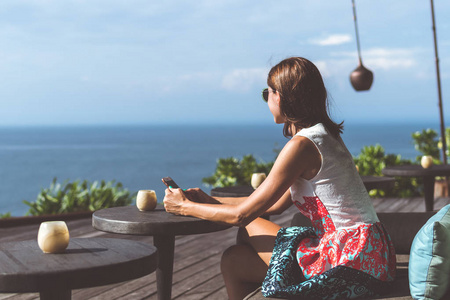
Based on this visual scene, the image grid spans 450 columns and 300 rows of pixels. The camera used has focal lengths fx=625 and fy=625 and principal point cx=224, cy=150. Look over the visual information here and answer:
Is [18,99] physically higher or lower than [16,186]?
higher

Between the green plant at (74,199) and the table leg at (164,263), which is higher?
the table leg at (164,263)

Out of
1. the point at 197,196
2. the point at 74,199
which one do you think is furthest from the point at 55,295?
the point at 74,199

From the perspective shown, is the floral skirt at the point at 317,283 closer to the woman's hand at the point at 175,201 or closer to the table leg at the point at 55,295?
the woman's hand at the point at 175,201

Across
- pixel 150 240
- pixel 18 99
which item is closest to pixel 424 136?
pixel 150 240

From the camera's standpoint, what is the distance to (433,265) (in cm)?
209

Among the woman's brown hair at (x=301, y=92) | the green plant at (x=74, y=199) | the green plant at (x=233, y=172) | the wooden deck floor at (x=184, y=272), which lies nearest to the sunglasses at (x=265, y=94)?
the woman's brown hair at (x=301, y=92)

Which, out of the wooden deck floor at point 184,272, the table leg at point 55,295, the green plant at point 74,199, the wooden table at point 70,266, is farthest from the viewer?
the green plant at point 74,199

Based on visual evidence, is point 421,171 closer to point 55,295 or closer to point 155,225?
point 155,225

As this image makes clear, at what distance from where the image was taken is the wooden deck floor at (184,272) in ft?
12.5

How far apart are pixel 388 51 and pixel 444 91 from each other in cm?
6587

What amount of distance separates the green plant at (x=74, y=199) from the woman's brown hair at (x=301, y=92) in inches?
217

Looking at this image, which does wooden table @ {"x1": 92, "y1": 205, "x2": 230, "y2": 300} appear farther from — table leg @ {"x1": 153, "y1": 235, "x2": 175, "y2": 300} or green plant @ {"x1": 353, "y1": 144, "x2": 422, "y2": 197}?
green plant @ {"x1": 353, "y1": 144, "x2": 422, "y2": 197}

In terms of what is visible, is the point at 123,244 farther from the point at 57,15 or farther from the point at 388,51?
the point at 57,15

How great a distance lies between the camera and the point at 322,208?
230cm
